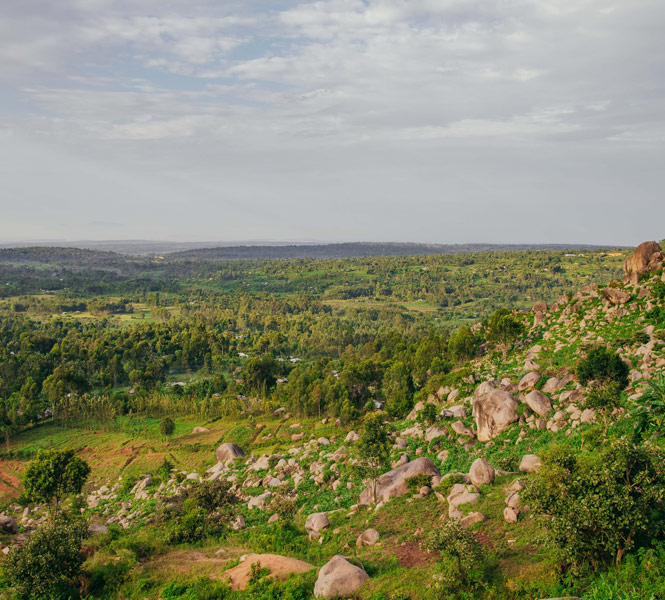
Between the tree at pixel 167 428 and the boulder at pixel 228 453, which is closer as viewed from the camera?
the boulder at pixel 228 453

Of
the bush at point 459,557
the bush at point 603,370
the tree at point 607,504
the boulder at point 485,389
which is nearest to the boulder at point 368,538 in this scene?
the bush at point 459,557

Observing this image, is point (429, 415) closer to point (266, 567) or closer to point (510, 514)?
point (510, 514)

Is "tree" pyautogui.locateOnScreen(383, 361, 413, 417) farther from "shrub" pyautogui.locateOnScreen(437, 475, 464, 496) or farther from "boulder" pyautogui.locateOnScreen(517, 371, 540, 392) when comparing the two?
"shrub" pyautogui.locateOnScreen(437, 475, 464, 496)

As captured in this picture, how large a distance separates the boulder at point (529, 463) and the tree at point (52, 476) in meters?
40.3

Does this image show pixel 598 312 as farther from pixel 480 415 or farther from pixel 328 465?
pixel 328 465

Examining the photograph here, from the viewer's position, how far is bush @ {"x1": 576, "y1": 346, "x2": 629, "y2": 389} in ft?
121

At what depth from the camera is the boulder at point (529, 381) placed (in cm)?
4288

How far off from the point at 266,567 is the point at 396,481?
13360 millimetres

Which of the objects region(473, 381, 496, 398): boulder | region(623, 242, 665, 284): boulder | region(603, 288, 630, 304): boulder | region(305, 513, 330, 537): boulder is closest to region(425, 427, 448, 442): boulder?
region(473, 381, 496, 398): boulder

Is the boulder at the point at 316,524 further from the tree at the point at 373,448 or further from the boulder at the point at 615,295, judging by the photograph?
the boulder at the point at 615,295

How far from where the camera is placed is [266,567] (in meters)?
25.0

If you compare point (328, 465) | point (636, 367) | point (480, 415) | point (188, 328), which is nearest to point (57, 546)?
point (328, 465)

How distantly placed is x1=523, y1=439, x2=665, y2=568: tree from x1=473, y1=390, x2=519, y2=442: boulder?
760 inches

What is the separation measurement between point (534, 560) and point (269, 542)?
17348 mm
